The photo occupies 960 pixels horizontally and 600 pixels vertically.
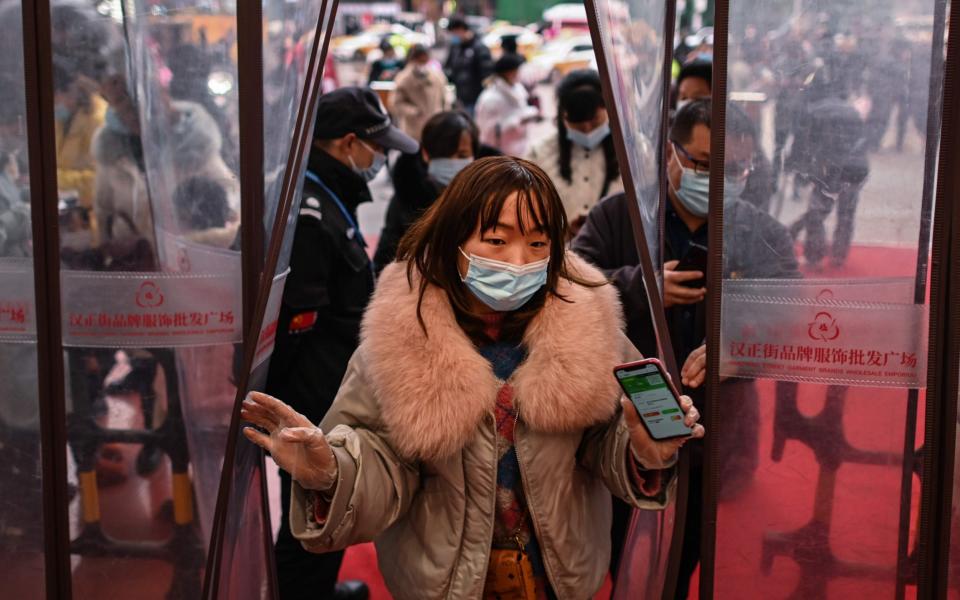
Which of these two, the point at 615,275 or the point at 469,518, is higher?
Answer: the point at 615,275

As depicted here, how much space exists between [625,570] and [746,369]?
0.62 m

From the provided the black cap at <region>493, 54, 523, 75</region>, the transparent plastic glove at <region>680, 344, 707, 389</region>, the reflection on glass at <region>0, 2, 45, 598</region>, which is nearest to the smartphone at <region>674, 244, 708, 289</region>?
the transparent plastic glove at <region>680, 344, 707, 389</region>

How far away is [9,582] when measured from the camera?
256 centimetres

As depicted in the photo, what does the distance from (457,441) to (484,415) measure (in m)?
0.08

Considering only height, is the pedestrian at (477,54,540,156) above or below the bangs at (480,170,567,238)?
above

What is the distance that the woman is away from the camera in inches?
77.4

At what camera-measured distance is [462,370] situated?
1988 mm

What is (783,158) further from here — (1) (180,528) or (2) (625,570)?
(1) (180,528)

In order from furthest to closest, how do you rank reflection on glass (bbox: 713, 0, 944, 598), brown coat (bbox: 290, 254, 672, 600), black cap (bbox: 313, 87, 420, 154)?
black cap (bbox: 313, 87, 420, 154), reflection on glass (bbox: 713, 0, 944, 598), brown coat (bbox: 290, 254, 672, 600)

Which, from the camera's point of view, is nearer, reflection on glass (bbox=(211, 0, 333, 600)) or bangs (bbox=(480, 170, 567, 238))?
bangs (bbox=(480, 170, 567, 238))

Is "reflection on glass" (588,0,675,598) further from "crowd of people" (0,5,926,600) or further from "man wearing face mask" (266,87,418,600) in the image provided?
"man wearing face mask" (266,87,418,600)

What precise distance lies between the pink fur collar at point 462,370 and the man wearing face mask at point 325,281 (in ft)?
3.03

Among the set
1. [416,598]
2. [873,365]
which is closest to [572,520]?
[416,598]

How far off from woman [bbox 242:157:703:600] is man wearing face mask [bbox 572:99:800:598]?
441 millimetres
